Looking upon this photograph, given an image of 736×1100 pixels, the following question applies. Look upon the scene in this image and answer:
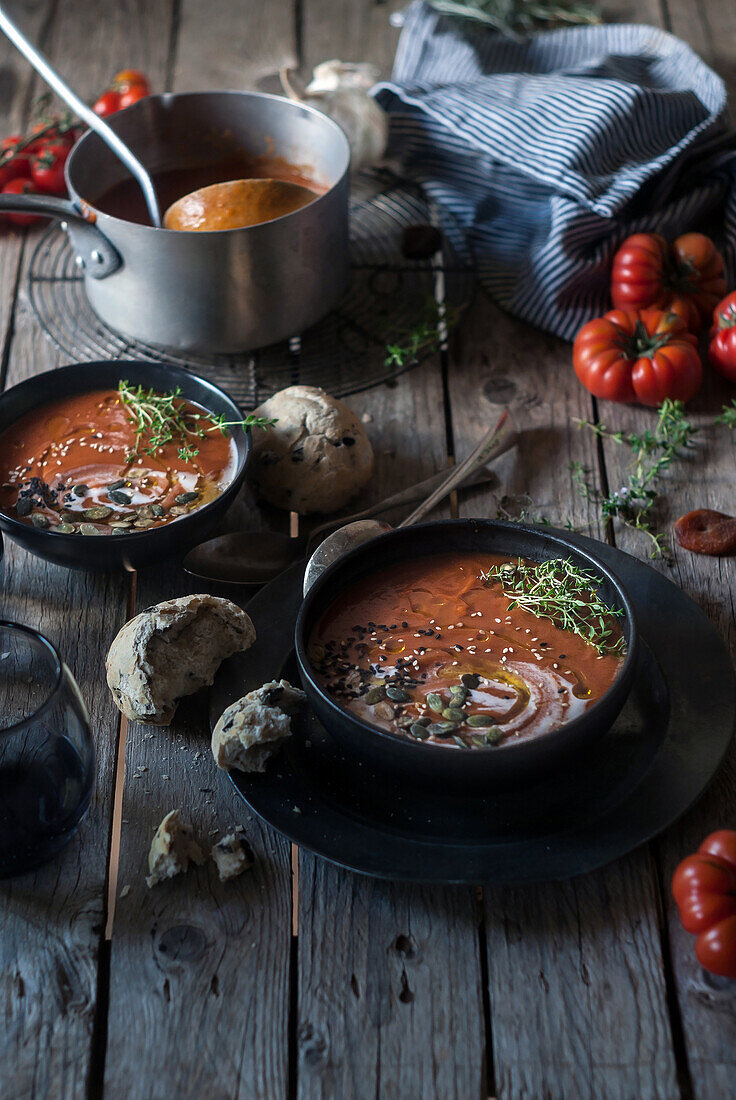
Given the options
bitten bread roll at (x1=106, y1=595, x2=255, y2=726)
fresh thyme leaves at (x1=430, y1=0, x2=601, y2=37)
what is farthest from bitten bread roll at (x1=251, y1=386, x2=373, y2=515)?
fresh thyme leaves at (x1=430, y1=0, x2=601, y2=37)

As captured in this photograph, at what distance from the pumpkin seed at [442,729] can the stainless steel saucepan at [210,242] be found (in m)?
1.06

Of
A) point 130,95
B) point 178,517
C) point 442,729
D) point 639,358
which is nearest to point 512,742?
point 442,729

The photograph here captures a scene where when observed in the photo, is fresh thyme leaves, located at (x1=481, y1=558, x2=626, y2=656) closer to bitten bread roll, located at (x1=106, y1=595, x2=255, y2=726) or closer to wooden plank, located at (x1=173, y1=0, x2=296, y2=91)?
bitten bread roll, located at (x1=106, y1=595, x2=255, y2=726)

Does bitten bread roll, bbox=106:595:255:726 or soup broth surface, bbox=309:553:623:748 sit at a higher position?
soup broth surface, bbox=309:553:623:748

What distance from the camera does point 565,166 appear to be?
2.23 meters

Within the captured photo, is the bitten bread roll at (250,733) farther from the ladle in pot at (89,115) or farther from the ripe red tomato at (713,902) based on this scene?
the ladle in pot at (89,115)

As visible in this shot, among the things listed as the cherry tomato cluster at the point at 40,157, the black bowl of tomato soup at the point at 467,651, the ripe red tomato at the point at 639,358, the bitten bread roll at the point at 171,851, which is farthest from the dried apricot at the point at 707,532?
the cherry tomato cluster at the point at 40,157

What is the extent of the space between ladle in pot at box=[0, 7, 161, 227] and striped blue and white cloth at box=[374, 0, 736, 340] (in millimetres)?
728

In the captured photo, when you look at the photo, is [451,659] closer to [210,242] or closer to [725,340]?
[210,242]

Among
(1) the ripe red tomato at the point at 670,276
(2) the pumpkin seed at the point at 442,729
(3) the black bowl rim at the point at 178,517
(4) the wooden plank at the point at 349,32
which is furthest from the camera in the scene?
(4) the wooden plank at the point at 349,32

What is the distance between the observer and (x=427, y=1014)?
4.12 ft

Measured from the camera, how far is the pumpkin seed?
132 centimetres

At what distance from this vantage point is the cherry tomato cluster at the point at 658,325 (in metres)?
2.09

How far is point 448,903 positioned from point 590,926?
0.60 ft
